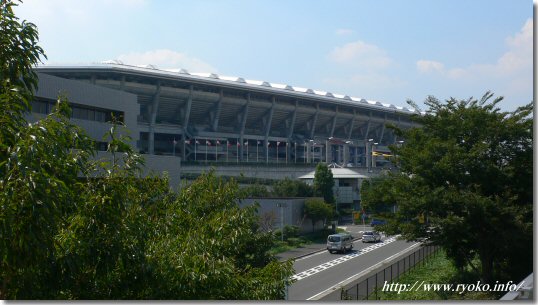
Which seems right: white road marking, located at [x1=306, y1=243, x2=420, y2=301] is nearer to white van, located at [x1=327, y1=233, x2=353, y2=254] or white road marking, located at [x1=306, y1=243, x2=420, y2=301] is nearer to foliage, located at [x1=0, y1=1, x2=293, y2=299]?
white van, located at [x1=327, y1=233, x2=353, y2=254]

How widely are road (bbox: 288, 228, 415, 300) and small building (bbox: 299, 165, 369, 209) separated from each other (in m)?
18.0

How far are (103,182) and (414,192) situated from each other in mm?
16238

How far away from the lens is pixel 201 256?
7375mm

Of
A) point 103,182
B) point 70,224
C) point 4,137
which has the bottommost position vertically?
point 70,224

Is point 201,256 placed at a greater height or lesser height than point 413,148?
lesser

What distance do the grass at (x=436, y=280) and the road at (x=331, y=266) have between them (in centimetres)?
200

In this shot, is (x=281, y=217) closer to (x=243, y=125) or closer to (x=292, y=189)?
(x=292, y=189)

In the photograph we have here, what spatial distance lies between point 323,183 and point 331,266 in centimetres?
2590

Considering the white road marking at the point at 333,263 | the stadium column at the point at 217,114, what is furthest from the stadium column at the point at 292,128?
the white road marking at the point at 333,263

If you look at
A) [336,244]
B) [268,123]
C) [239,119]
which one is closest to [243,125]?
[239,119]

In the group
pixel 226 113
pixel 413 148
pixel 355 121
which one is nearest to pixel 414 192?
pixel 413 148

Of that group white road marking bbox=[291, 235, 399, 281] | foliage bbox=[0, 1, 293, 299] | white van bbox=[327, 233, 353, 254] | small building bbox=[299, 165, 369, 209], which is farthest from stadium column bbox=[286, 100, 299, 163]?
foliage bbox=[0, 1, 293, 299]

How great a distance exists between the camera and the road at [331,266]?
978 inches

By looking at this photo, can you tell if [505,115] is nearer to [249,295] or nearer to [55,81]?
[249,295]
